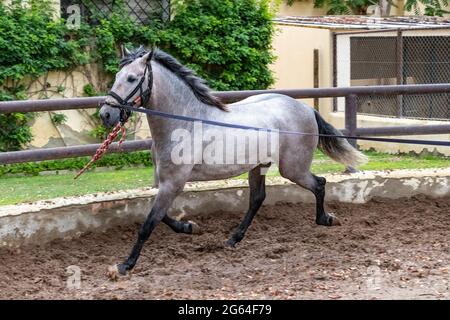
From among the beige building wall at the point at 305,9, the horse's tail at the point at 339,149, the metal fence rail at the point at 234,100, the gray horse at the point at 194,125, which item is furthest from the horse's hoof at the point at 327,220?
the beige building wall at the point at 305,9

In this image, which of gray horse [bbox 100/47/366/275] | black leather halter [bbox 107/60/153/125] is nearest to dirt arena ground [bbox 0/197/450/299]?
gray horse [bbox 100/47/366/275]

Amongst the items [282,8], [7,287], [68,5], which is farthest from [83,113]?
[282,8]

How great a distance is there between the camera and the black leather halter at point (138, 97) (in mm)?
7238

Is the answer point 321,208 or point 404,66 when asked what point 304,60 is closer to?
point 404,66

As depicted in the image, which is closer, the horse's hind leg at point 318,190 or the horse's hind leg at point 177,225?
the horse's hind leg at point 177,225

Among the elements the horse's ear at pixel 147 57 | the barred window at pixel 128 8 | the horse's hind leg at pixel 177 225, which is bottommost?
the horse's hind leg at pixel 177 225

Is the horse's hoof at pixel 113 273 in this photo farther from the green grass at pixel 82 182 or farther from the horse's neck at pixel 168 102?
the green grass at pixel 82 182

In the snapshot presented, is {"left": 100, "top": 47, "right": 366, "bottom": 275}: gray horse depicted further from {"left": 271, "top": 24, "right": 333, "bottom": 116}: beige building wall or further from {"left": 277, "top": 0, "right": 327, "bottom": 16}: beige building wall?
{"left": 277, "top": 0, "right": 327, "bottom": 16}: beige building wall

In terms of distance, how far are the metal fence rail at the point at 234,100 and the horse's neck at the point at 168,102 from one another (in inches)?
33.7

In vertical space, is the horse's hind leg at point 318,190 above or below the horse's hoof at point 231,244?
above

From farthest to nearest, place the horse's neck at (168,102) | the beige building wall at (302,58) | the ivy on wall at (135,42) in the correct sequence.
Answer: the beige building wall at (302,58), the ivy on wall at (135,42), the horse's neck at (168,102)
